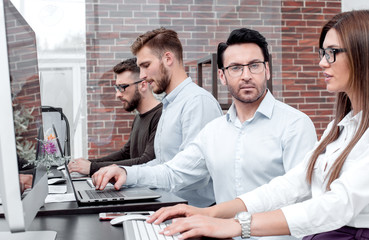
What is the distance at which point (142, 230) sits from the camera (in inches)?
39.6

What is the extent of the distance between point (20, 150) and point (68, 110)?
139 inches

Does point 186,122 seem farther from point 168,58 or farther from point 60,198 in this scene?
point 60,198

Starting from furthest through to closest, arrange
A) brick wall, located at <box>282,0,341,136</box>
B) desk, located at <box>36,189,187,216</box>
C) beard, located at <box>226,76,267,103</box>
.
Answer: brick wall, located at <box>282,0,341,136</box>
beard, located at <box>226,76,267,103</box>
desk, located at <box>36,189,187,216</box>

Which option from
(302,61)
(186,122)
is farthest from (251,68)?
(302,61)

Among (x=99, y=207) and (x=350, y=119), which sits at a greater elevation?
(x=350, y=119)

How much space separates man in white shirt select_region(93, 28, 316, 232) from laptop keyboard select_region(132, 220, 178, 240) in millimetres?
568

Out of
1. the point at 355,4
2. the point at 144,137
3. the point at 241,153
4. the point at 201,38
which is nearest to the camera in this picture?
the point at 241,153

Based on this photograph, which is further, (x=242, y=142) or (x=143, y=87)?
(x=143, y=87)

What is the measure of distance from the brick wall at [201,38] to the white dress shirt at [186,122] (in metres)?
1.73

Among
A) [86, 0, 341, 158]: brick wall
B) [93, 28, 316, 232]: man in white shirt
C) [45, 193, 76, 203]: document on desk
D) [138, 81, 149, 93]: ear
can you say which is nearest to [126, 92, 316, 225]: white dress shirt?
[93, 28, 316, 232]: man in white shirt

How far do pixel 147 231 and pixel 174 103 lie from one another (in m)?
1.56

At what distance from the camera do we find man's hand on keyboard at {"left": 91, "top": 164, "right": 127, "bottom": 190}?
1610 millimetres

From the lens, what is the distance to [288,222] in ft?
3.64

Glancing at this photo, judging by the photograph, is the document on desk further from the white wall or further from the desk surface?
the white wall
